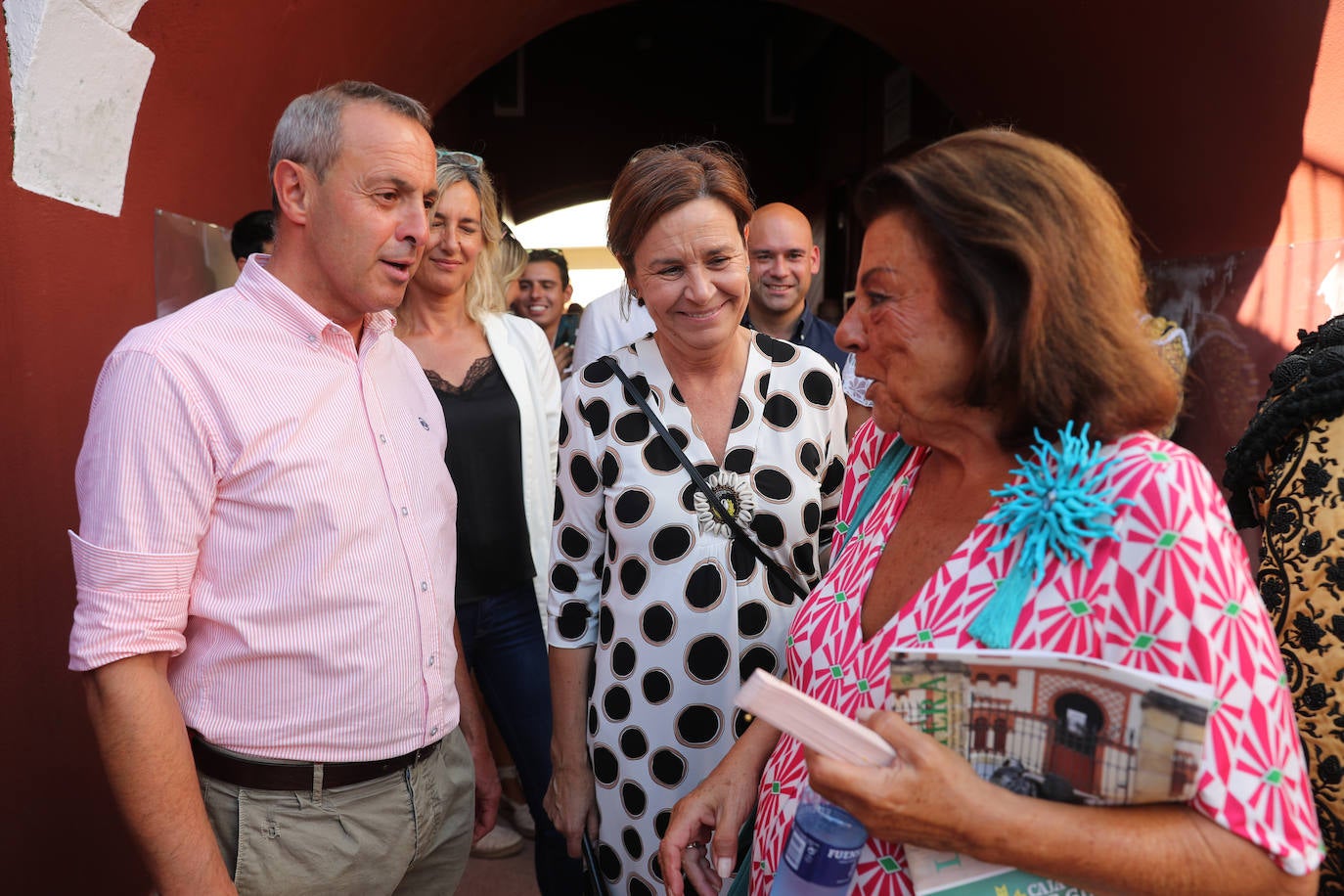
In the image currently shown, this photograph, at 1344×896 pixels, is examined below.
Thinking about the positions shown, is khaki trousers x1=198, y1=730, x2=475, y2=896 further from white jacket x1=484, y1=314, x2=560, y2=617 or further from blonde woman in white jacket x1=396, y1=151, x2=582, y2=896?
white jacket x1=484, y1=314, x2=560, y2=617

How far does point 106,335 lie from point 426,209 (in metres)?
1.31

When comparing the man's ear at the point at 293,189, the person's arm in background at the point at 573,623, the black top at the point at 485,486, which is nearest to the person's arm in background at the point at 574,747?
the person's arm in background at the point at 573,623

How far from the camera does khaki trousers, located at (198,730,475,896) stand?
5.26 ft

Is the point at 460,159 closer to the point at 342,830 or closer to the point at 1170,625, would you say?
the point at 342,830

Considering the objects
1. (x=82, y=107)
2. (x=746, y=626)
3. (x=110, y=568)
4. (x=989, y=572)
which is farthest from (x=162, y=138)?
(x=989, y=572)

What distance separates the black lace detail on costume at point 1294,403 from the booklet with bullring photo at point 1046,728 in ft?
2.23

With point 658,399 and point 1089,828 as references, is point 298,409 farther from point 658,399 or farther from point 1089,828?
point 1089,828

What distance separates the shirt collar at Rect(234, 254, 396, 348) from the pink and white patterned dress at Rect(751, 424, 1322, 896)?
1.14 metres

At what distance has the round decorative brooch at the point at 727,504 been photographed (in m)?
1.96

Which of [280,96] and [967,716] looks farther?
[280,96]

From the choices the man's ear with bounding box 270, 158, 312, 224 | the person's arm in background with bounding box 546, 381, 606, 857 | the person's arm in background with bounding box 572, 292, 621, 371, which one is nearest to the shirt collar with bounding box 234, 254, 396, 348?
the man's ear with bounding box 270, 158, 312, 224

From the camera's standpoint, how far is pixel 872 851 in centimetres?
123

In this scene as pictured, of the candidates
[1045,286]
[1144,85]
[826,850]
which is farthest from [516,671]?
[1144,85]

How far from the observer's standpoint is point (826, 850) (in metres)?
1.06
